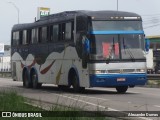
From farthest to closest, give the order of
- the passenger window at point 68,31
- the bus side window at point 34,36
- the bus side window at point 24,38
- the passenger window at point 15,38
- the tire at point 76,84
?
the passenger window at point 15,38 < the bus side window at point 24,38 < the bus side window at point 34,36 < the passenger window at point 68,31 < the tire at point 76,84

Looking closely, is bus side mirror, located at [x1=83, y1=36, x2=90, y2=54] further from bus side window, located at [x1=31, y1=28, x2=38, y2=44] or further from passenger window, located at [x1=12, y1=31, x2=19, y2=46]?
passenger window, located at [x1=12, y1=31, x2=19, y2=46]

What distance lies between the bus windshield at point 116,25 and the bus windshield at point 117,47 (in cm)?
38

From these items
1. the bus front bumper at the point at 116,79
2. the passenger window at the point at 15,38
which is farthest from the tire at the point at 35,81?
the bus front bumper at the point at 116,79

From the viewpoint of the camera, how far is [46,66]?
25312 millimetres

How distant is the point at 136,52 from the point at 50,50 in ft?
18.0

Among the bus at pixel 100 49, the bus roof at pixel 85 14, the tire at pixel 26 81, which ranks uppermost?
the bus roof at pixel 85 14

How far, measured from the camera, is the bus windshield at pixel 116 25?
2056 centimetres

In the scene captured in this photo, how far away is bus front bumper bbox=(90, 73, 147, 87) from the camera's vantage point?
20.3 m

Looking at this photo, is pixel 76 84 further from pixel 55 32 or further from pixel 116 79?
pixel 55 32

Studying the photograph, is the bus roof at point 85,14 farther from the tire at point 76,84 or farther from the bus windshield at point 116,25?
the tire at point 76,84

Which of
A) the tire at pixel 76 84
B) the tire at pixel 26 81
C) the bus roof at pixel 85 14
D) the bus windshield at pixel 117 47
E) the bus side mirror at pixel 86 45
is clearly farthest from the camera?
the tire at pixel 26 81

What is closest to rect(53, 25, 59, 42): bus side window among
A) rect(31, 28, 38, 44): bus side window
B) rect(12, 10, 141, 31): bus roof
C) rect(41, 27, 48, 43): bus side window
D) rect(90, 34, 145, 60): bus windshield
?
rect(12, 10, 141, 31): bus roof

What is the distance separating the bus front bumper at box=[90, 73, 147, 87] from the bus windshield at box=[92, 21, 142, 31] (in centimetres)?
204

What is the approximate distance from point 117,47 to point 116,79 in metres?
1.39
